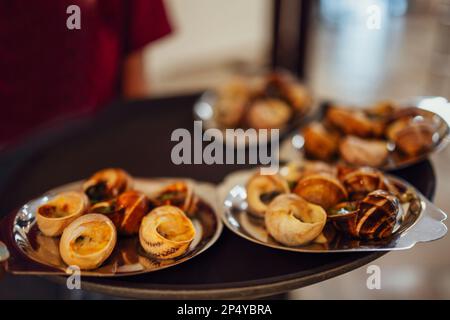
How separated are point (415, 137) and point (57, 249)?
516 mm

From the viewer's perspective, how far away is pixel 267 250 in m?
0.65

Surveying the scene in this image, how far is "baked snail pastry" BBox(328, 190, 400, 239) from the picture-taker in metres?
0.60

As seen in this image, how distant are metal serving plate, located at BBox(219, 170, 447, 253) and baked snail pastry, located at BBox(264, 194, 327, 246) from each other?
11 mm

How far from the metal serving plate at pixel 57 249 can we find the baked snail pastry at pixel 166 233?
11 mm

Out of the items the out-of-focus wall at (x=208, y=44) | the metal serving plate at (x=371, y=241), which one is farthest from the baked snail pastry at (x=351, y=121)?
the out-of-focus wall at (x=208, y=44)

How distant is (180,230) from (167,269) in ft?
0.15

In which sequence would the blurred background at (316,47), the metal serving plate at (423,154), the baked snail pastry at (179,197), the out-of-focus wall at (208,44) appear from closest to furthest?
the baked snail pastry at (179,197), the metal serving plate at (423,154), the blurred background at (316,47), the out-of-focus wall at (208,44)

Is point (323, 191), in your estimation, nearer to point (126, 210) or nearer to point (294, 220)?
point (294, 220)

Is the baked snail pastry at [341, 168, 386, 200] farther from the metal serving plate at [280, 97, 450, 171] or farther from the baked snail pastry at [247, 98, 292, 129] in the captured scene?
the baked snail pastry at [247, 98, 292, 129]

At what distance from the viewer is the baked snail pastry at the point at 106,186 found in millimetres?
696

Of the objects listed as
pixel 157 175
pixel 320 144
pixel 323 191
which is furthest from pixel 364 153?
pixel 157 175

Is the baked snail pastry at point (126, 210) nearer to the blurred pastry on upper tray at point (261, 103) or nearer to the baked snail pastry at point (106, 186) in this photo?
the baked snail pastry at point (106, 186)

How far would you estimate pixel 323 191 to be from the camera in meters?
0.65

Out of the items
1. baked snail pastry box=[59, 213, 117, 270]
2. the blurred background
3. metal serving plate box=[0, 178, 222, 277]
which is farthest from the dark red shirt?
the blurred background
